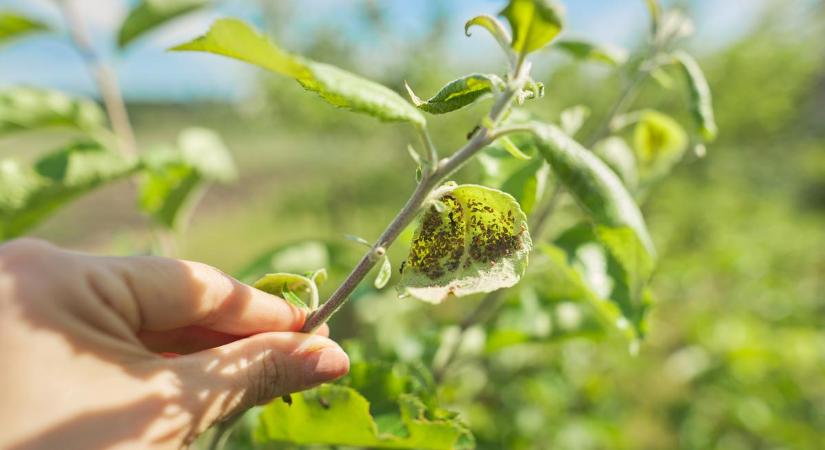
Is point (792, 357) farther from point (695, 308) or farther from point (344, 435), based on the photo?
point (344, 435)

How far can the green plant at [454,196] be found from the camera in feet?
2.29

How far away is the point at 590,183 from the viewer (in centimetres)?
70

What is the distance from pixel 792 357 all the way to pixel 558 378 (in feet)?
4.40

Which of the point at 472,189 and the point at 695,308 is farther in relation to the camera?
the point at 695,308

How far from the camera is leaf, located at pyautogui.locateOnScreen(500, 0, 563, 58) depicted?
612 mm

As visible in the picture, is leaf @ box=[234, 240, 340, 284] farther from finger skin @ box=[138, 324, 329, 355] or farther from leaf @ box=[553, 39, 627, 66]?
leaf @ box=[553, 39, 627, 66]

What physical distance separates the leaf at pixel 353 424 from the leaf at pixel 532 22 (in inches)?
22.6

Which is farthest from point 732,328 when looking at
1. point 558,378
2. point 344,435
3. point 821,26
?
point 821,26

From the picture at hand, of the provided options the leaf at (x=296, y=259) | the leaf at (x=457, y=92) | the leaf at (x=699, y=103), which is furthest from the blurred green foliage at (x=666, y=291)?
the leaf at (x=699, y=103)

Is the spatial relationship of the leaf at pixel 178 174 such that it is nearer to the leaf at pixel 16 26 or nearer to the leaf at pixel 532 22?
the leaf at pixel 16 26

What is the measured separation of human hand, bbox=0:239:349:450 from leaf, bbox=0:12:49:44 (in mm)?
1537

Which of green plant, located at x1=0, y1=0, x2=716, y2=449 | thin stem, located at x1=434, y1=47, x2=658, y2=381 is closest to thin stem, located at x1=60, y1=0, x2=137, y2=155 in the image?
green plant, located at x1=0, y1=0, x2=716, y2=449

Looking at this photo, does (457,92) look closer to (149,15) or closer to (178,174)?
(178,174)

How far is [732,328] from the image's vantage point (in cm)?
329
